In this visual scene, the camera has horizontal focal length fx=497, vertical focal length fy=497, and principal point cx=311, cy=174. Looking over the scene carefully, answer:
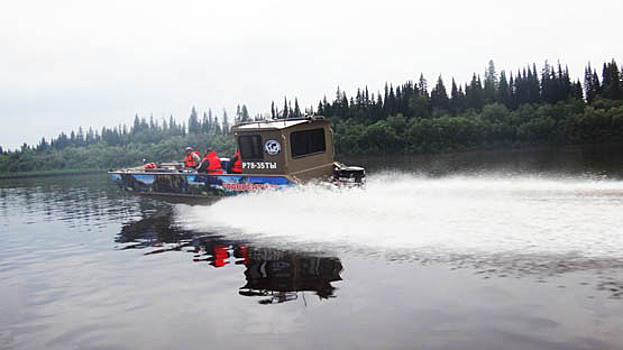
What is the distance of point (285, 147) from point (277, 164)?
593 mm

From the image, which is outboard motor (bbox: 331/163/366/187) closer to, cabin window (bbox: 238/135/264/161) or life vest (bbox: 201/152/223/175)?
cabin window (bbox: 238/135/264/161)

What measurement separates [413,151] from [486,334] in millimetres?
103794

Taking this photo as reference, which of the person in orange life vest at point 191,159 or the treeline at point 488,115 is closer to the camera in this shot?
the person in orange life vest at point 191,159

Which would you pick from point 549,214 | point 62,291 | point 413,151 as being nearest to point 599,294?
point 549,214

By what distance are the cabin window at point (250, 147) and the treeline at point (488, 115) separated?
92.5 meters

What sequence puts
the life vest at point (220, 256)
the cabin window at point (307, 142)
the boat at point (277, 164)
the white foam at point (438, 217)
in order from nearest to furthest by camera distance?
the white foam at point (438, 217), the life vest at point (220, 256), the boat at point (277, 164), the cabin window at point (307, 142)

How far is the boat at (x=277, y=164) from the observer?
50.8 feet

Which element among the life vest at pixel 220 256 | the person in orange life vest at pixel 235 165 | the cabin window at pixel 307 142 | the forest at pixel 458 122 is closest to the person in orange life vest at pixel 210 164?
the person in orange life vest at pixel 235 165

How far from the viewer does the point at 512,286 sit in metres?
→ 6.82

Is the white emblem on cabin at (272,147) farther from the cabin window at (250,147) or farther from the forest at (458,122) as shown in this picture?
the forest at (458,122)

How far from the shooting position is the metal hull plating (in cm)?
1569

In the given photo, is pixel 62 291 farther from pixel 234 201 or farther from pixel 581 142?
pixel 581 142

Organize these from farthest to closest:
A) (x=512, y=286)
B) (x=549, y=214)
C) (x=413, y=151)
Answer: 1. (x=413, y=151)
2. (x=549, y=214)
3. (x=512, y=286)


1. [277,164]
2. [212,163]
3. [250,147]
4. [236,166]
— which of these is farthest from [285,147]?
[212,163]
